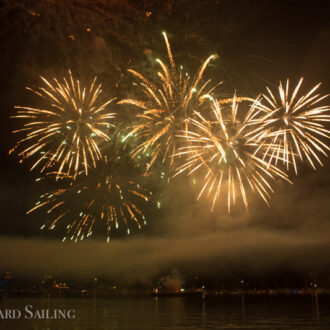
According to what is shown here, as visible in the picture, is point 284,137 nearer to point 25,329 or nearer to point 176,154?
point 176,154

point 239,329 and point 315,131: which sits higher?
point 315,131

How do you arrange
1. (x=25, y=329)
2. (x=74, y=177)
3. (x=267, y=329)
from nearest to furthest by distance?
(x=74, y=177), (x=25, y=329), (x=267, y=329)

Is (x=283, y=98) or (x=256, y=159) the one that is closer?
(x=283, y=98)

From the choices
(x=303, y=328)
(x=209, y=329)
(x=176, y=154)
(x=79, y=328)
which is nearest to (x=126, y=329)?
(x=79, y=328)

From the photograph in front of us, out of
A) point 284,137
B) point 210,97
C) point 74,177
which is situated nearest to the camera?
point 210,97

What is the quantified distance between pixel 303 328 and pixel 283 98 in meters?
41.6

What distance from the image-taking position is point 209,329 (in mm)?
48594

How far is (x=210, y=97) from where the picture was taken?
14828 mm

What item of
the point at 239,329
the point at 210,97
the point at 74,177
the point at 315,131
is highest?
the point at 210,97

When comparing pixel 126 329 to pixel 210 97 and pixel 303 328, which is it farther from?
pixel 210 97

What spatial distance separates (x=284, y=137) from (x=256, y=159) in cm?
144

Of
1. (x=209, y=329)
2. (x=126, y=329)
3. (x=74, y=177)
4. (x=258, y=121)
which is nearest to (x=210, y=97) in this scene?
(x=258, y=121)

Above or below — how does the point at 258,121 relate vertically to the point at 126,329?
above

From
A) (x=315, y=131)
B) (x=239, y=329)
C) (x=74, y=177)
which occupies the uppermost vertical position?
(x=315, y=131)
